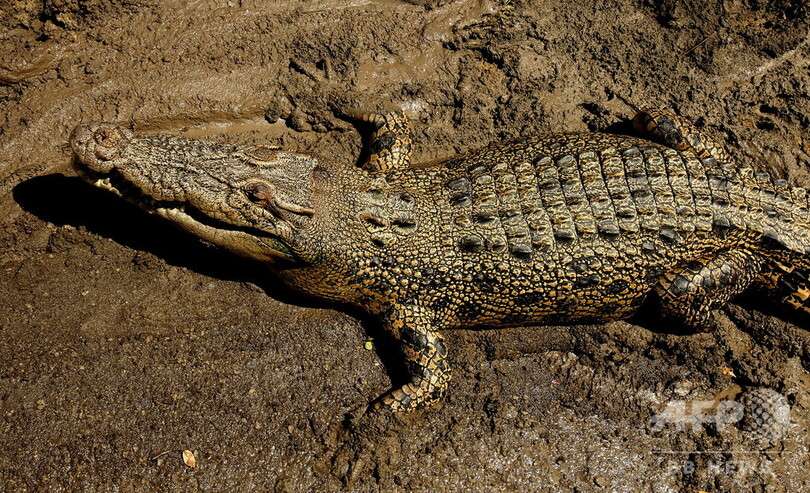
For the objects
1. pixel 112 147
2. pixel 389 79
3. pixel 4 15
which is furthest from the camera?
pixel 389 79

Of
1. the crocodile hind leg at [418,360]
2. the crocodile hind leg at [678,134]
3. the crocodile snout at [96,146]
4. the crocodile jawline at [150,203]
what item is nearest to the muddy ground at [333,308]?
the crocodile hind leg at [418,360]

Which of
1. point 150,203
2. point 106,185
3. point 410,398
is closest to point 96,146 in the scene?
point 106,185

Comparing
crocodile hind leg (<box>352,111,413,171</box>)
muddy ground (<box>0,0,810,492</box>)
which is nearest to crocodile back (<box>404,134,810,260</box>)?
crocodile hind leg (<box>352,111,413,171</box>)

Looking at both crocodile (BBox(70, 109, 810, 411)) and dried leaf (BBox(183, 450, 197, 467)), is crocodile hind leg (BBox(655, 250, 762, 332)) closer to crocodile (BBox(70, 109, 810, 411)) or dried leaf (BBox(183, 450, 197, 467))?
crocodile (BBox(70, 109, 810, 411))

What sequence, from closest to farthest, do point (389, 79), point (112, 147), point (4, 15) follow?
point (112, 147) → point (4, 15) → point (389, 79)

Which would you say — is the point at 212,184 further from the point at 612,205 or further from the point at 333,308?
the point at 612,205

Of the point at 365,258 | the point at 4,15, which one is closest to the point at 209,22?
the point at 4,15

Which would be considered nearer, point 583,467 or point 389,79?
point 583,467

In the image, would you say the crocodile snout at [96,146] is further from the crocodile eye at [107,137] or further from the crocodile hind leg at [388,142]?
the crocodile hind leg at [388,142]

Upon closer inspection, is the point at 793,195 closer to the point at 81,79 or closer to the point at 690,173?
the point at 690,173
